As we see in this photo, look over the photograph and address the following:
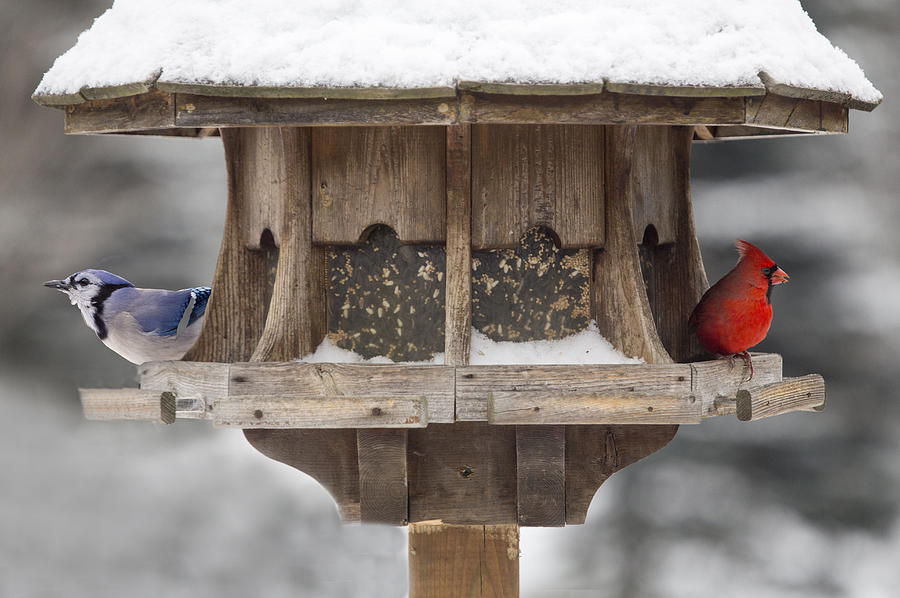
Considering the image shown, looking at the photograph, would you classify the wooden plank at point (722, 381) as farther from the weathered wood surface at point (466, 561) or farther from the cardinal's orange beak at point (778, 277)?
the weathered wood surface at point (466, 561)

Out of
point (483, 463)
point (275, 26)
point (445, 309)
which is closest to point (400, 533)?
point (483, 463)

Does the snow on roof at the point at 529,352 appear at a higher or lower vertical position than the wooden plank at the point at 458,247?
lower

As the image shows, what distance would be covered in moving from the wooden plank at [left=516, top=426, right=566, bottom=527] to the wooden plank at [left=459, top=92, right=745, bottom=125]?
2.86 feet

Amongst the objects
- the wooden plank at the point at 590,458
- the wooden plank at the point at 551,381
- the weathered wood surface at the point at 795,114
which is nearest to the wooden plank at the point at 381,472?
the wooden plank at the point at 551,381

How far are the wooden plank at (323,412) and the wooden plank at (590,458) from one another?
652mm

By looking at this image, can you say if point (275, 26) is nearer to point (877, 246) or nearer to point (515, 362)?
point (515, 362)

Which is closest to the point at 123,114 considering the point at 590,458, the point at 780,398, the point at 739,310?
the point at 590,458

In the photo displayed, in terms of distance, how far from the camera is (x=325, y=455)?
123 inches

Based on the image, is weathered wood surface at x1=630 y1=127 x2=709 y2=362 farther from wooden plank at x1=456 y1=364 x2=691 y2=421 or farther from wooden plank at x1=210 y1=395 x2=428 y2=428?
wooden plank at x1=210 y1=395 x2=428 y2=428

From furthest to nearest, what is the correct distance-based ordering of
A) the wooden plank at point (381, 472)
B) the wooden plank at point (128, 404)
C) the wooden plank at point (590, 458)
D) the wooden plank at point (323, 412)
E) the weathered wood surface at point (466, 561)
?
the weathered wood surface at point (466, 561) < the wooden plank at point (590, 458) < the wooden plank at point (381, 472) < the wooden plank at point (128, 404) < the wooden plank at point (323, 412)

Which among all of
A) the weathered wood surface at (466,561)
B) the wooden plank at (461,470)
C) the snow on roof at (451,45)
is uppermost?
the snow on roof at (451,45)

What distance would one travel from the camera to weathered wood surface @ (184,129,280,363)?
3.29m

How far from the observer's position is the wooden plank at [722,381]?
9.22 feet

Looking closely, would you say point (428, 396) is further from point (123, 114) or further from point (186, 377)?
point (123, 114)
